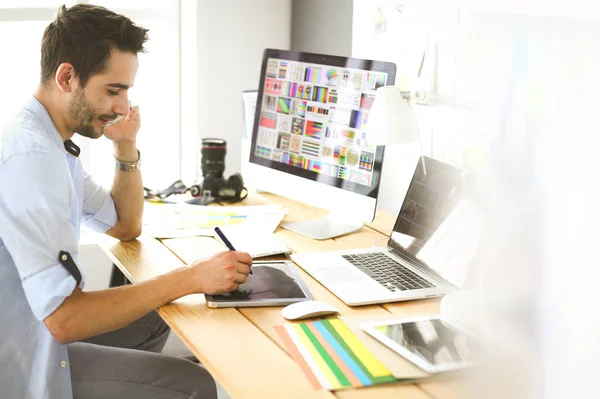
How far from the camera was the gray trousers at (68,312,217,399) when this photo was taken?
140 cm

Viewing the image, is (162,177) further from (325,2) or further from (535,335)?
(535,335)

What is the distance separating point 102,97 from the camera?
4.69ft

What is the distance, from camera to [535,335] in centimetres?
20

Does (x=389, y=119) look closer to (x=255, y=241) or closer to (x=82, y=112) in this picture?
(x=255, y=241)

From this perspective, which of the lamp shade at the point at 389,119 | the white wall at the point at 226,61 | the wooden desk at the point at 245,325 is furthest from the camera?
the white wall at the point at 226,61

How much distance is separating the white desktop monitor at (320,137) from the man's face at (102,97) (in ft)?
1.79

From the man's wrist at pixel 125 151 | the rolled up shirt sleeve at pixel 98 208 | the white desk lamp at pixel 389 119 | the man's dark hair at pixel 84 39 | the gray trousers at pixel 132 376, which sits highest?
the man's dark hair at pixel 84 39

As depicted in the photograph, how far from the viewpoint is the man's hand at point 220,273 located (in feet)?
4.47

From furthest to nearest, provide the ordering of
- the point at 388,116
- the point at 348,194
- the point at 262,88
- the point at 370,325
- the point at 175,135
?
the point at 175,135
the point at 262,88
the point at 348,194
the point at 388,116
the point at 370,325

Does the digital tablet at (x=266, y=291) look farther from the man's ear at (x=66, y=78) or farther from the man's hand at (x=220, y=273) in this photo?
the man's ear at (x=66, y=78)

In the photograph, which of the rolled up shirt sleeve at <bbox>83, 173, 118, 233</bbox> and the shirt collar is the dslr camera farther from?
the shirt collar

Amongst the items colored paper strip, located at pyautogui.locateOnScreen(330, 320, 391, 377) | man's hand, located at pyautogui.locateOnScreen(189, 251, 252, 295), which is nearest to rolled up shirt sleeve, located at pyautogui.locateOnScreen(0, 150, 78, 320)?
man's hand, located at pyautogui.locateOnScreen(189, 251, 252, 295)

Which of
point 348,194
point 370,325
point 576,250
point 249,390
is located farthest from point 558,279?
point 348,194

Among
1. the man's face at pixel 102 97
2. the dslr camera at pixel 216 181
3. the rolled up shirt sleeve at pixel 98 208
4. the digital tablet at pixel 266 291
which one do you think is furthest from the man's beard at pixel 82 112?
the dslr camera at pixel 216 181
